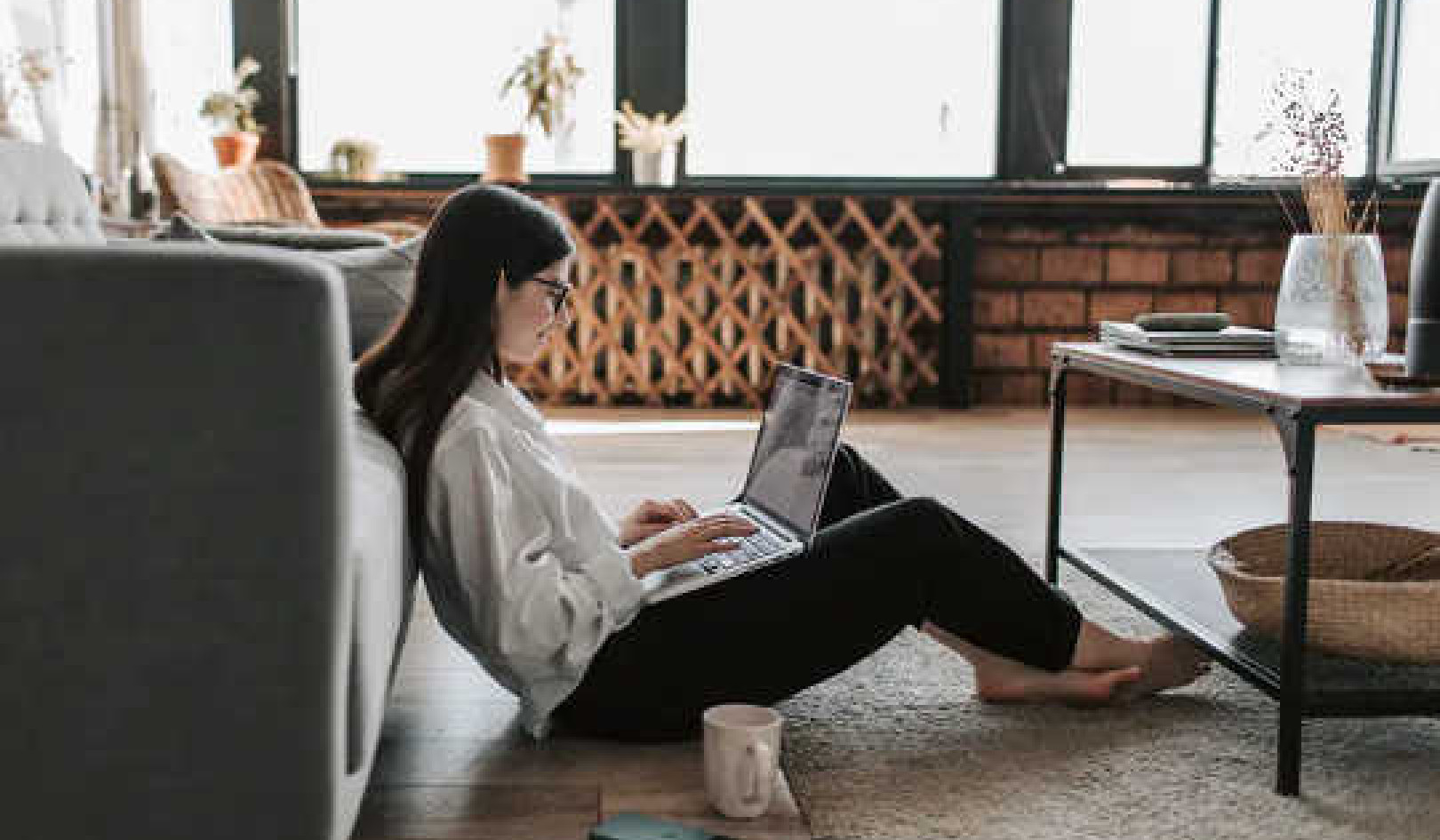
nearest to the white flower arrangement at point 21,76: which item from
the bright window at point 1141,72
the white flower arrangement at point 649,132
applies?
the white flower arrangement at point 649,132

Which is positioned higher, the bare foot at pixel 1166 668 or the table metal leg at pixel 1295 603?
the table metal leg at pixel 1295 603

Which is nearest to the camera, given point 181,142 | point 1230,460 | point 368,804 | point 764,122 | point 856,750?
point 368,804

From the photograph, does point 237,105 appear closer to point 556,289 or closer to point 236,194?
point 236,194

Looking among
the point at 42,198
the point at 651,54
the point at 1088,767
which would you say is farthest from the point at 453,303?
the point at 651,54

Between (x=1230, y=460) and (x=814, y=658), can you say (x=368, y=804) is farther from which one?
(x=1230, y=460)

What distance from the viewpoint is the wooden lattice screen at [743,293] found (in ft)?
15.0

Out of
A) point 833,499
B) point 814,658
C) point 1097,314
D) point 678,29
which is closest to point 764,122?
point 678,29

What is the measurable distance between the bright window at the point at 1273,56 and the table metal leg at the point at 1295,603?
375cm

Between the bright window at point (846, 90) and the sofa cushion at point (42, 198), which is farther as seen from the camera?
the bright window at point (846, 90)

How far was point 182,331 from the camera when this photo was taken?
2.86 feet

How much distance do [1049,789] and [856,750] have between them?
210mm

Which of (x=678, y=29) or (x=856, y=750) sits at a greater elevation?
(x=678, y=29)

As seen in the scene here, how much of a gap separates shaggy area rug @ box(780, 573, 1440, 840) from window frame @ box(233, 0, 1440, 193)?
3.22 m

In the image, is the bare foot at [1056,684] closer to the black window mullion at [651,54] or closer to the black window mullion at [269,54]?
the black window mullion at [651,54]
